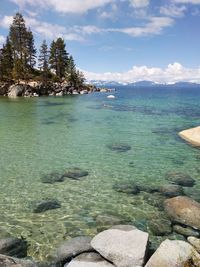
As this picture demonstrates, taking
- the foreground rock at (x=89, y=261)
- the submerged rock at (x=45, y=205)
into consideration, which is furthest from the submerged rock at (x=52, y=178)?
the foreground rock at (x=89, y=261)

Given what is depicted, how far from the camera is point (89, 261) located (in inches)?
355

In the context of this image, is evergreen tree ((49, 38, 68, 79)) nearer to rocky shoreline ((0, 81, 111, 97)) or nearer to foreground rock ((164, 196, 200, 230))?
rocky shoreline ((0, 81, 111, 97))

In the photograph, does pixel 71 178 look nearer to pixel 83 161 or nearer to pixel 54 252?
pixel 83 161

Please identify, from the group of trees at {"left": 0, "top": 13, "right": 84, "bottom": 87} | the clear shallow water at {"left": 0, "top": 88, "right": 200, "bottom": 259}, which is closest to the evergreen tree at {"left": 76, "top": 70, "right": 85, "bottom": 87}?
the group of trees at {"left": 0, "top": 13, "right": 84, "bottom": 87}

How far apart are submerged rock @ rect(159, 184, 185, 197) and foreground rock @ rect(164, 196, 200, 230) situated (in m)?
1.51

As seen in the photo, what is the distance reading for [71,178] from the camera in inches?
715

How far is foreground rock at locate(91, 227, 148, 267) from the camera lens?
866cm

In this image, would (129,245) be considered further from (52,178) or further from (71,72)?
(71,72)

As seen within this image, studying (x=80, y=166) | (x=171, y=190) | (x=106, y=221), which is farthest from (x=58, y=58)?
(x=106, y=221)

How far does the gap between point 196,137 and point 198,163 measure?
7352 millimetres

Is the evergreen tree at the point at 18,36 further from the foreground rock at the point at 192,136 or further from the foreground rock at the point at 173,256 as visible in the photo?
the foreground rock at the point at 173,256

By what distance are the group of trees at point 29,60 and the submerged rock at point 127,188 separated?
92.4 metres

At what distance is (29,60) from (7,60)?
1193cm

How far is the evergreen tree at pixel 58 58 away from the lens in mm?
129500
